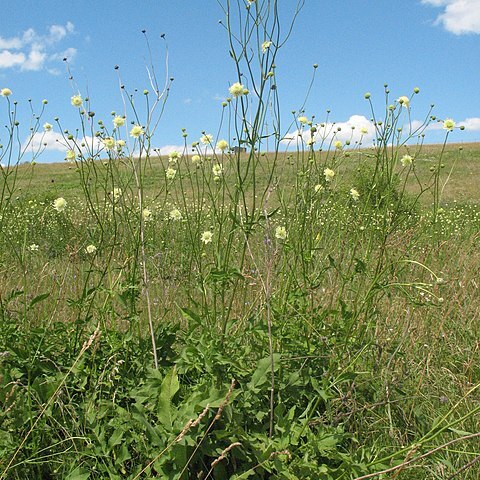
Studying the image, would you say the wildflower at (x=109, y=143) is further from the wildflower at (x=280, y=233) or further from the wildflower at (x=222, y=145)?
the wildflower at (x=280, y=233)

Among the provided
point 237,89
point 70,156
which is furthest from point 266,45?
point 70,156

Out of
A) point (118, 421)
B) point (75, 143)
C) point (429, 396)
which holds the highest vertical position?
point (75, 143)

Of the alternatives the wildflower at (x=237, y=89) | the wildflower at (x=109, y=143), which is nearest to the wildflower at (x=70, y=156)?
the wildflower at (x=109, y=143)

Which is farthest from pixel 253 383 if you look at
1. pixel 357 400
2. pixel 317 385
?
pixel 357 400

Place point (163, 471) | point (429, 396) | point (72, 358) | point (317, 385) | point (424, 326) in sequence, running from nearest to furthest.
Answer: point (163, 471) < point (317, 385) < point (72, 358) < point (429, 396) < point (424, 326)

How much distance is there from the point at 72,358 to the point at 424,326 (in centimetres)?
184

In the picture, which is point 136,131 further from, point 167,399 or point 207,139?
point 167,399

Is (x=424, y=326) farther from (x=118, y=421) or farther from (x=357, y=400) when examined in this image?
(x=118, y=421)

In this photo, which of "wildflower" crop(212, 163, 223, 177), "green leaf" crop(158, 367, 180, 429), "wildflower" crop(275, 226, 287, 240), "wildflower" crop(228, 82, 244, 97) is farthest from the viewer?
"wildflower" crop(212, 163, 223, 177)

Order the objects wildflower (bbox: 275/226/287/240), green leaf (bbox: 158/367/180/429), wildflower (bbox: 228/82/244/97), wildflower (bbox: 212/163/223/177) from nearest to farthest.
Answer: green leaf (bbox: 158/367/180/429)
wildflower (bbox: 228/82/244/97)
wildflower (bbox: 275/226/287/240)
wildflower (bbox: 212/163/223/177)

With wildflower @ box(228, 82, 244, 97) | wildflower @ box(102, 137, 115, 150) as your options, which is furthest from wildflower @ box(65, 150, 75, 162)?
wildflower @ box(228, 82, 244, 97)

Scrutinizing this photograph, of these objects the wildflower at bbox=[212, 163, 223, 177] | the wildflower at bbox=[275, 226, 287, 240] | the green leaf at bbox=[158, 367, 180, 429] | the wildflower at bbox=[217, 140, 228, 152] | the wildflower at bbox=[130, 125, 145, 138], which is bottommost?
the green leaf at bbox=[158, 367, 180, 429]

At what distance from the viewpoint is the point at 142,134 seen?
2.48 m

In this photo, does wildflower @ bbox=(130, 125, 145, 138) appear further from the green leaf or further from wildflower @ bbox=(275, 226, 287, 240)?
the green leaf
